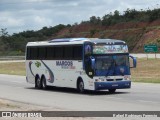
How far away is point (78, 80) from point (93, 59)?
222cm

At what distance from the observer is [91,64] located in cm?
2528

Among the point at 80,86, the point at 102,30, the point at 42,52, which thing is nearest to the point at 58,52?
the point at 42,52

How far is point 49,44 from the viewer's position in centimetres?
3034

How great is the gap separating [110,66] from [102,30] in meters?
95.0

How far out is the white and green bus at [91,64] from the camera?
25453mm

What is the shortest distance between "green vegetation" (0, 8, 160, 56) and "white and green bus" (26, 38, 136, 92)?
2513 inches

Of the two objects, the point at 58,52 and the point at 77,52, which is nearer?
the point at 77,52

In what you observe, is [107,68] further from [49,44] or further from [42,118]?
[42,118]

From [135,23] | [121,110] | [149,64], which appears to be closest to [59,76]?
[121,110]

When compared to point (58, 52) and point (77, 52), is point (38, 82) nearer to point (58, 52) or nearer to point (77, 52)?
point (58, 52)

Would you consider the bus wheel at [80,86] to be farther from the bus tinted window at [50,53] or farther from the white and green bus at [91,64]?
the bus tinted window at [50,53]

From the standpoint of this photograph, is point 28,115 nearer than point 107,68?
Yes

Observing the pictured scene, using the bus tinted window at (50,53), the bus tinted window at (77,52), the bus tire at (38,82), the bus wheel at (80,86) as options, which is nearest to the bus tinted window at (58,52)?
the bus tinted window at (50,53)

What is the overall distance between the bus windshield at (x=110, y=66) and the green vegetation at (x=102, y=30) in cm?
6584
